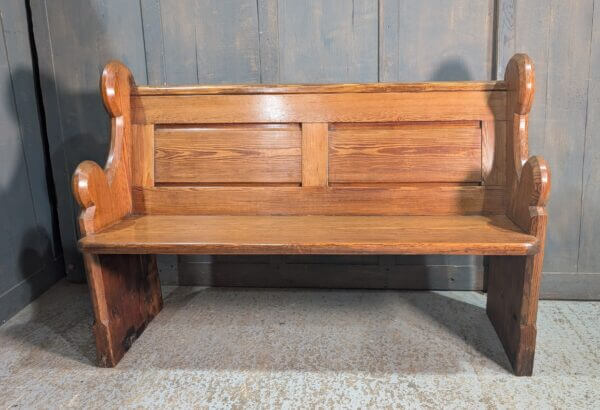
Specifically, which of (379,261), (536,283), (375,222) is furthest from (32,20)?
(536,283)

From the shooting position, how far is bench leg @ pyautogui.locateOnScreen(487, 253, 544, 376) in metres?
1.55

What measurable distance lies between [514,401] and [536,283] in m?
0.39

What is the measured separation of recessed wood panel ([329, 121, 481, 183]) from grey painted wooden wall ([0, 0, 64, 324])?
5.01 ft

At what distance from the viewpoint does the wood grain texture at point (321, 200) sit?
180cm

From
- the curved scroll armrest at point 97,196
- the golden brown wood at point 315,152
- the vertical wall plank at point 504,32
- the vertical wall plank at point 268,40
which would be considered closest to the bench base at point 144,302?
the curved scroll armrest at point 97,196

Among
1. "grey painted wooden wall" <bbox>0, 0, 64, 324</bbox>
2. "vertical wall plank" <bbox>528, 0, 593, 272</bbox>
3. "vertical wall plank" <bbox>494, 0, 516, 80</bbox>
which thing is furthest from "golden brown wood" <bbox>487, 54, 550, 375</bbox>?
"grey painted wooden wall" <bbox>0, 0, 64, 324</bbox>

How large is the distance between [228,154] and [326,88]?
18.9 inches

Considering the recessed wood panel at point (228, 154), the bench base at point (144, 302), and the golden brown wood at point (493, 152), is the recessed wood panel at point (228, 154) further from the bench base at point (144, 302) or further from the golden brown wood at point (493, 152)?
the golden brown wood at point (493, 152)

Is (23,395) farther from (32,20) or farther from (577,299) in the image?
(577,299)

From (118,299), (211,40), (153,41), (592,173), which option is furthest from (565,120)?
(118,299)

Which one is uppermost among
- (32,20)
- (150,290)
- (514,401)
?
(32,20)

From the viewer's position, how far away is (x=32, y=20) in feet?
7.45

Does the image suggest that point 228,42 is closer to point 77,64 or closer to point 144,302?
point 77,64

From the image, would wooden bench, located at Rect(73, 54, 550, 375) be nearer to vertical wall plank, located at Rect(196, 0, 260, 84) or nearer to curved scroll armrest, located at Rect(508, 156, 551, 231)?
curved scroll armrest, located at Rect(508, 156, 551, 231)
